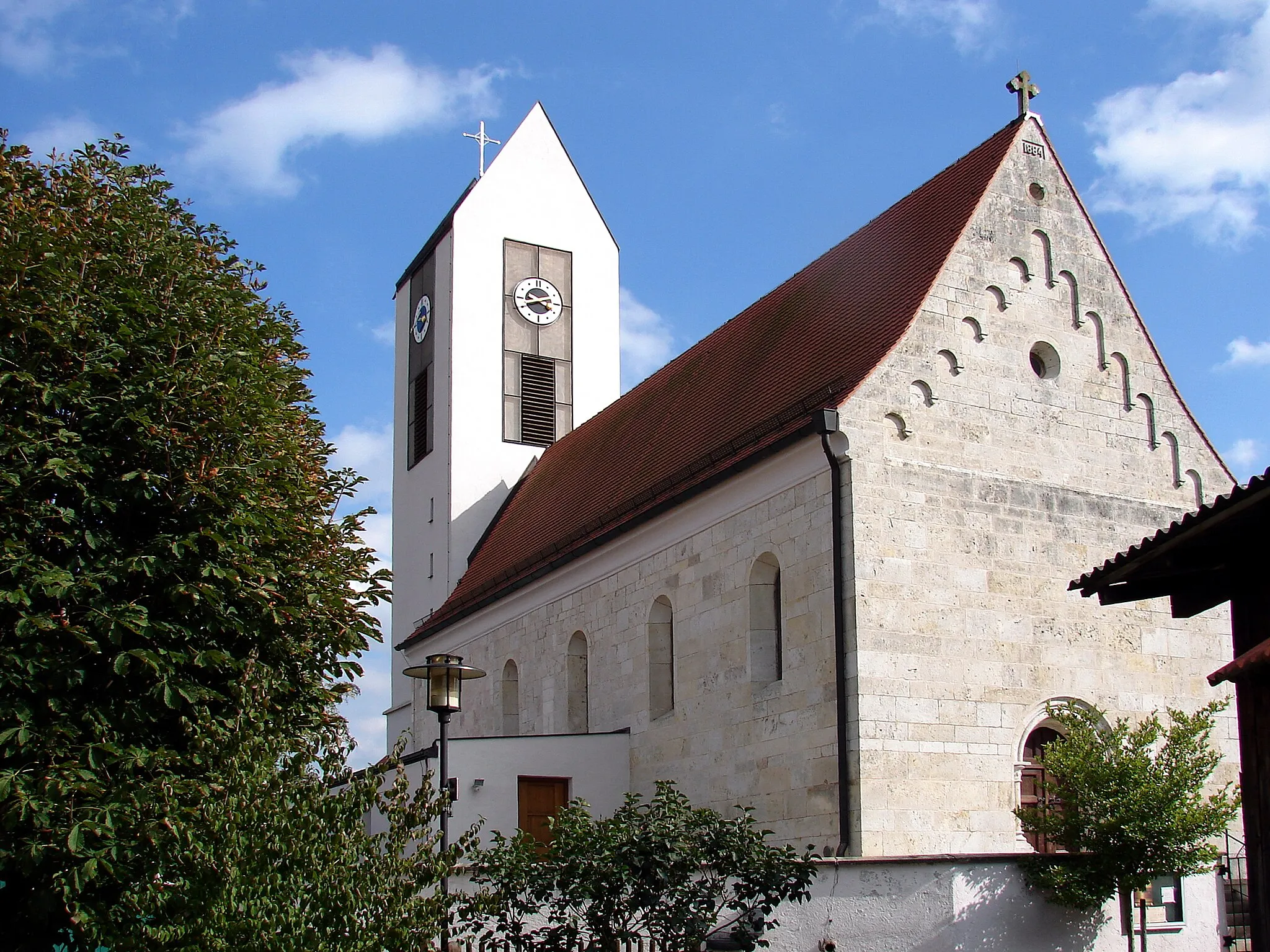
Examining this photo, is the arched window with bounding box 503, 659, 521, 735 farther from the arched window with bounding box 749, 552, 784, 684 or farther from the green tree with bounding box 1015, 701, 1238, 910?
the green tree with bounding box 1015, 701, 1238, 910

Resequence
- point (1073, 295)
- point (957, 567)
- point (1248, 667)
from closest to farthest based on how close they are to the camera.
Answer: point (1248, 667), point (957, 567), point (1073, 295)

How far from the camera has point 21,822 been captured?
13.3 metres

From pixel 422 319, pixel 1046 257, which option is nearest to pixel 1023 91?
pixel 1046 257

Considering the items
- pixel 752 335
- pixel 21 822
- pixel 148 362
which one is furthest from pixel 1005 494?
pixel 21 822

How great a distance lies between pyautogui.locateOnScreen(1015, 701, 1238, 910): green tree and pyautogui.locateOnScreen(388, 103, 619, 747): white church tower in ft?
62.1

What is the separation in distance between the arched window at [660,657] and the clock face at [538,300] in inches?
556

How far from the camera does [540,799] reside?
73.5 ft

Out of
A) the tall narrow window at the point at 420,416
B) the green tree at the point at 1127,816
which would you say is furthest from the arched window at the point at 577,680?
the tall narrow window at the point at 420,416

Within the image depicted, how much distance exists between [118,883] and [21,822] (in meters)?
0.99

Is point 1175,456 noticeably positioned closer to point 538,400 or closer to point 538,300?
point 538,400

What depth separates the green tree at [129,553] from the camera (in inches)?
524

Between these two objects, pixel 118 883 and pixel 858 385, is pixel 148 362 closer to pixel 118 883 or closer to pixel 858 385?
pixel 118 883

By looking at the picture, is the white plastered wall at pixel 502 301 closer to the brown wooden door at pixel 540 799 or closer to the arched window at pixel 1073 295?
the brown wooden door at pixel 540 799

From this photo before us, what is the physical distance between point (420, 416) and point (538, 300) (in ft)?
12.7
